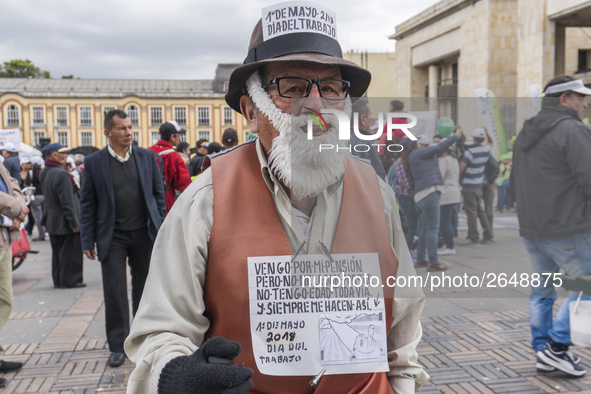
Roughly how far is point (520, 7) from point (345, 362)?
720 inches

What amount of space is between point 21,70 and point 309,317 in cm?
8713

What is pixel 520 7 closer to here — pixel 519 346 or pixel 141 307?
pixel 519 346

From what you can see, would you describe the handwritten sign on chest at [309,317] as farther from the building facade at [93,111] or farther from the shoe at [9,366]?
the building facade at [93,111]

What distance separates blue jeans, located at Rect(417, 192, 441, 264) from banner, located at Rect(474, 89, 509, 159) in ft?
0.75

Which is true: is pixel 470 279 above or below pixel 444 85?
below

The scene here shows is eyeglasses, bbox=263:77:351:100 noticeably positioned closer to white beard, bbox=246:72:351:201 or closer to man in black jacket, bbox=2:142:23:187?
white beard, bbox=246:72:351:201

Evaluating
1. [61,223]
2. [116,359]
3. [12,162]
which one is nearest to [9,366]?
[116,359]

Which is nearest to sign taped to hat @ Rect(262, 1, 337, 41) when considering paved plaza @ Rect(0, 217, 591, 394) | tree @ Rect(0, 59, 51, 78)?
paved plaza @ Rect(0, 217, 591, 394)

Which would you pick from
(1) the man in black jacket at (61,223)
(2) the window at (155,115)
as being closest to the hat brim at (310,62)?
(1) the man in black jacket at (61,223)

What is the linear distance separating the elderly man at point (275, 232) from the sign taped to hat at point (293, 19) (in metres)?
0.02

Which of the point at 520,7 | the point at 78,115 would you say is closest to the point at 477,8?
the point at 520,7

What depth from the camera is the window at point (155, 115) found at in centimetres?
7162

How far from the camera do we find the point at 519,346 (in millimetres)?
4438

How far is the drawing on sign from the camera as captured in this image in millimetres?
1410
